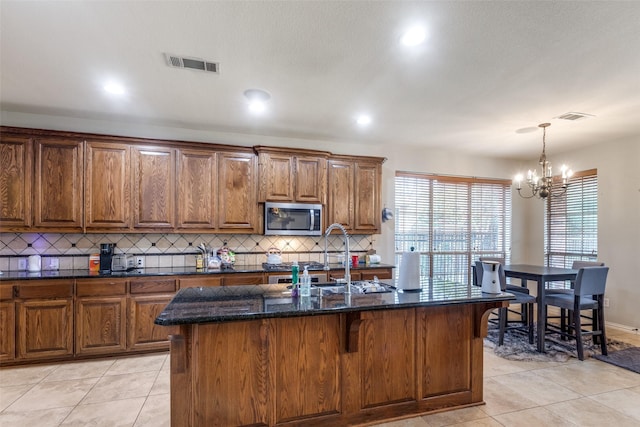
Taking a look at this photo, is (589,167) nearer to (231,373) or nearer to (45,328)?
(231,373)

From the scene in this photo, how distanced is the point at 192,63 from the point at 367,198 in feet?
9.36

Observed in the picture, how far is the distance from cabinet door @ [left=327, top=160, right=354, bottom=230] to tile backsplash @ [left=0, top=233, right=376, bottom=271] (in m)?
0.42

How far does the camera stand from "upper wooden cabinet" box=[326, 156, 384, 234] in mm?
4555

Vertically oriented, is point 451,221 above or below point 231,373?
above

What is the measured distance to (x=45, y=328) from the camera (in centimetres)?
334

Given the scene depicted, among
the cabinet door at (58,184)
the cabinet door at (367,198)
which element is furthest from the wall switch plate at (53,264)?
the cabinet door at (367,198)

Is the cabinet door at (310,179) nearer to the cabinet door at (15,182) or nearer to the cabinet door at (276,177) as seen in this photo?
→ the cabinet door at (276,177)

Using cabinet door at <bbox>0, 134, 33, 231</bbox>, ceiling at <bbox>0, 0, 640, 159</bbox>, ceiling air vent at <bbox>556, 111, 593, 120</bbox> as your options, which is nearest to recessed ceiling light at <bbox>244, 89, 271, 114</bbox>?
ceiling at <bbox>0, 0, 640, 159</bbox>

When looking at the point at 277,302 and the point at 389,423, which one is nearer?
the point at 277,302

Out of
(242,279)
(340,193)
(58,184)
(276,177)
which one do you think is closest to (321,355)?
(242,279)

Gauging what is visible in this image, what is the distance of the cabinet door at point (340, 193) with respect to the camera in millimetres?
4539

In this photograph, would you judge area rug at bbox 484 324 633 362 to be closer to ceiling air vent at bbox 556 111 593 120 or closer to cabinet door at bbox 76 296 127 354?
ceiling air vent at bbox 556 111 593 120

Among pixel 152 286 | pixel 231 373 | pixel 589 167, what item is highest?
pixel 589 167

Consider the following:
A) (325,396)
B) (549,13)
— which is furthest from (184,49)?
(325,396)
